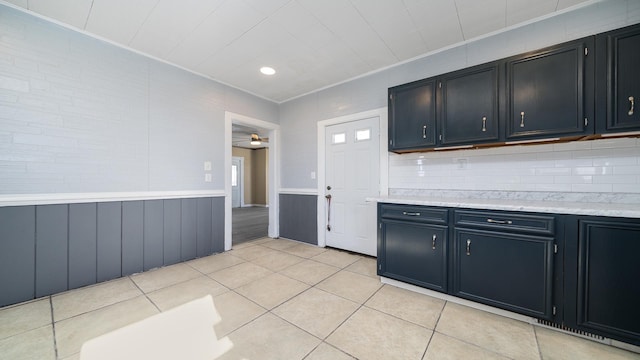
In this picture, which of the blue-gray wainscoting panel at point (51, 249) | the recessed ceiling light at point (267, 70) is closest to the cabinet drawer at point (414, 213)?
the recessed ceiling light at point (267, 70)

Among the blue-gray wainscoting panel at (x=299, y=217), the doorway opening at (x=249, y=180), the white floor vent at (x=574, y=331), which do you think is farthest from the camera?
the blue-gray wainscoting panel at (x=299, y=217)

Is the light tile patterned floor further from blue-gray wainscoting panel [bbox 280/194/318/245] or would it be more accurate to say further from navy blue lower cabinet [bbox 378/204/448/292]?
blue-gray wainscoting panel [bbox 280/194/318/245]

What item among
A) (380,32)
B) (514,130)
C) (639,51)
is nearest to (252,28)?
(380,32)

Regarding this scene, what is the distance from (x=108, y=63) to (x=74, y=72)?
33cm

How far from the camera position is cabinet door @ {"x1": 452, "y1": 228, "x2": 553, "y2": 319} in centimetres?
175

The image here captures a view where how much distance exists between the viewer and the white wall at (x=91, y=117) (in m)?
2.11

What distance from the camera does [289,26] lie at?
2326mm

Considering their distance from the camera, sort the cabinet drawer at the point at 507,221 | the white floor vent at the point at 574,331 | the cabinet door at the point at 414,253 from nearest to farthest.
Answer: the white floor vent at the point at 574,331 < the cabinet drawer at the point at 507,221 < the cabinet door at the point at 414,253

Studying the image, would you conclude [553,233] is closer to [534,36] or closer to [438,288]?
[438,288]

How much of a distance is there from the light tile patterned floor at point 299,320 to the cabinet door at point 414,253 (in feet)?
0.57

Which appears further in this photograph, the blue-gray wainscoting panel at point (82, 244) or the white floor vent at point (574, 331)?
the blue-gray wainscoting panel at point (82, 244)

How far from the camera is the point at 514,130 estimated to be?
212cm

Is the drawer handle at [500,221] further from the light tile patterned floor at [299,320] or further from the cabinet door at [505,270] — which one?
the light tile patterned floor at [299,320]

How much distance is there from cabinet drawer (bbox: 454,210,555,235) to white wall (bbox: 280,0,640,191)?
26.9 inches
